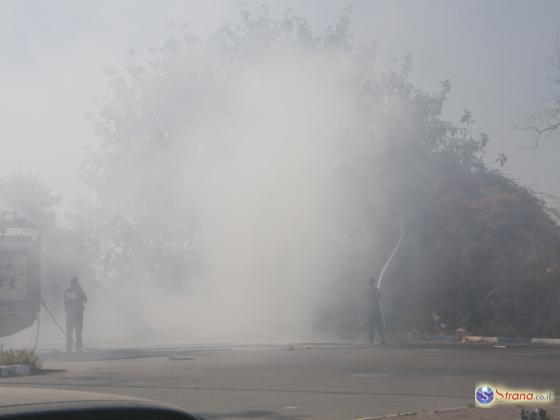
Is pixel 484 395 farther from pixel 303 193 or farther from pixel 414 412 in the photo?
pixel 303 193

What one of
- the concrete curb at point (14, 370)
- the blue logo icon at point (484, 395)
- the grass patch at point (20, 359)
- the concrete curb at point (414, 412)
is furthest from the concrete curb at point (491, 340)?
the concrete curb at point (414, 412)

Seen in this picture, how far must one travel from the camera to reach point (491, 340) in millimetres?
22453

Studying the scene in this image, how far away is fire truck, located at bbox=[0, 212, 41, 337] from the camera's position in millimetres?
20312

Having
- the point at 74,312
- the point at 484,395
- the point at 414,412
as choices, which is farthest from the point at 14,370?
the point at 484,395

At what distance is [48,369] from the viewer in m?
15.8

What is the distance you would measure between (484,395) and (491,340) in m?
12.3

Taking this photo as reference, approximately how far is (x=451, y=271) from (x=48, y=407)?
76.5 ft

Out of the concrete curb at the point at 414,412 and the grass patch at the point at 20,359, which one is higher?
the grass patch at the point at 20,359

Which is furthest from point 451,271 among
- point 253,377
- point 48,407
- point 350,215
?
point 48,407

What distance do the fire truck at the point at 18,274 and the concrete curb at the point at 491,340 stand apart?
34.8 ft

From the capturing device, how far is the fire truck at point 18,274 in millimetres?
20312

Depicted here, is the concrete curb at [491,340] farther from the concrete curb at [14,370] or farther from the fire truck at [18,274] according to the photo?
the concrete curb at [14,370]

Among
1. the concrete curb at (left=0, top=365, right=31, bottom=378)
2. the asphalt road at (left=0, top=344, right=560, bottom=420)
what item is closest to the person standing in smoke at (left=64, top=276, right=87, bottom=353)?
the asphalt road at (left=0, top=344, right=560, bottom=420)

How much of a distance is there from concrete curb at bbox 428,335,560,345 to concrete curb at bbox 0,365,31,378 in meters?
11.9
